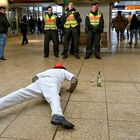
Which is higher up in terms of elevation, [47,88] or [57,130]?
[47,88]

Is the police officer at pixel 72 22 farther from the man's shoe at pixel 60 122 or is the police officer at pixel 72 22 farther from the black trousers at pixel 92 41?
the man's shoe at pixel 60 122

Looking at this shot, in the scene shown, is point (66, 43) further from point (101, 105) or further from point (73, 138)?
point (73, 138)

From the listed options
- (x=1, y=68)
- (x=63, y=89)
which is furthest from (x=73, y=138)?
(x=1, y=68)

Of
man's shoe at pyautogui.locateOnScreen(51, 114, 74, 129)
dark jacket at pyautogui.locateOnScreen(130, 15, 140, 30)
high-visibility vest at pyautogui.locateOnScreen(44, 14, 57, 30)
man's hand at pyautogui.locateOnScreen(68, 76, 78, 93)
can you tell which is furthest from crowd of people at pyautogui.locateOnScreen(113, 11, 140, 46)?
man's shoe at pyautogui.locateOnScreen(51, 114, 74, 129)

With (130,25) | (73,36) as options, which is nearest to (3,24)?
(73,36)

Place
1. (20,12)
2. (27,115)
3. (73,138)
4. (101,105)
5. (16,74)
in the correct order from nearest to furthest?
(73,138) → (27,115) → (101,105) → (16,74) → (20,12)

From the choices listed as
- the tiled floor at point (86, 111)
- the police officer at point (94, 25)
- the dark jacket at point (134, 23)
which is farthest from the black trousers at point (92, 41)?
the dark jacket at point (134, 23)

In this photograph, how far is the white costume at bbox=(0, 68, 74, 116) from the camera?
4668 mm

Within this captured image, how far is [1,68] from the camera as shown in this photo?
9.12 meters

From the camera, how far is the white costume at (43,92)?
4668 mm

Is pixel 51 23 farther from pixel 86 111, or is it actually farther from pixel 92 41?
pixel 86 111

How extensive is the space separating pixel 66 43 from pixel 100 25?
1.32m

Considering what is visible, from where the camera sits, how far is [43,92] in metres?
4.95

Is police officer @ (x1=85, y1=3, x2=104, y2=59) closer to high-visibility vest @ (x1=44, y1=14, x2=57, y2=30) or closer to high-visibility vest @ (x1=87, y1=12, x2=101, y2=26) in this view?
high-visibility vest @ (x1=87, y1=12, x2=101, y2=26)
